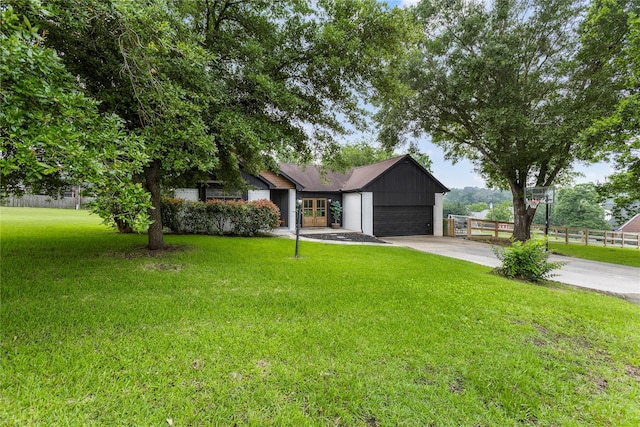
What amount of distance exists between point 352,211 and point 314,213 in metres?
2.65

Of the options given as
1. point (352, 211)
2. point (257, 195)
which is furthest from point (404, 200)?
point (257, 195)

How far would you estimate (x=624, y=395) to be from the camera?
105 inches

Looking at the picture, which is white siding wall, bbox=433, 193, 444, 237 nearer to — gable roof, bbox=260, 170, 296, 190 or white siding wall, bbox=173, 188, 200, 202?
gable roof, bbox=260, 170, 296, 190

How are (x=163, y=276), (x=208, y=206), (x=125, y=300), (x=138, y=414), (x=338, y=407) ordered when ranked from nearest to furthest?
(x=138, y=414) < (x=338, y=407) < (x=125, y=300) < (x=163, y=276) < (x=208, y=206)

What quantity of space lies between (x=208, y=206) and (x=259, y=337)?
9.83 metres

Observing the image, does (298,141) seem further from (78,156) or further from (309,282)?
(78,156)

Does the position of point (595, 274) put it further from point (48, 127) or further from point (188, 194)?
point (188, 194)

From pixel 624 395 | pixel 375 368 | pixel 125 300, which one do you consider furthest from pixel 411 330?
pixel 125 300

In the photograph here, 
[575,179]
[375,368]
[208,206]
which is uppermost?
[575,179]

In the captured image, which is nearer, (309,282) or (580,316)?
(580,316)

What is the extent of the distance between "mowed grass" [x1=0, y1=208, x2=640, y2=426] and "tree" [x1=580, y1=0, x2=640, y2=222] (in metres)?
7.03

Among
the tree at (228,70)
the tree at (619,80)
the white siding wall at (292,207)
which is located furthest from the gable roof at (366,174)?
the tree at (619,80)

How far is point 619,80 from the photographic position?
1102 centimetres

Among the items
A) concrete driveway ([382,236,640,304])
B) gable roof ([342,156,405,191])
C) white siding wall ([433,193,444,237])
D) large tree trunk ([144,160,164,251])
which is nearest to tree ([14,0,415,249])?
large tree trunk ([144,160,164,251])
